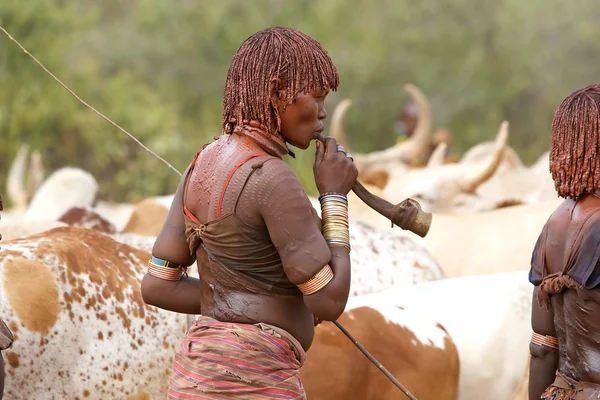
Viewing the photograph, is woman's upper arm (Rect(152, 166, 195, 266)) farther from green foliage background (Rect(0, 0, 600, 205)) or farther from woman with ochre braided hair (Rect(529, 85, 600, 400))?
green foliage background (Rect(0, 0, 600, 205))

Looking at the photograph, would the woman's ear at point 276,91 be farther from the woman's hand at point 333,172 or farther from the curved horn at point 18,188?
the curved horn at point 18,188

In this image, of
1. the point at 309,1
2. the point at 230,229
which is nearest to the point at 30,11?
the point at 309,1

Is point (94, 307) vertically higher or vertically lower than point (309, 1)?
lower

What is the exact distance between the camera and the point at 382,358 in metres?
3.97

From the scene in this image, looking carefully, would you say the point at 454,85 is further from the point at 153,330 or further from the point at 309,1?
the point at 153,330

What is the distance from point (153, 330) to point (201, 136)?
58.9ft

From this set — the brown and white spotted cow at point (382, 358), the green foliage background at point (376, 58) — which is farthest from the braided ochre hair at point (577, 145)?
the green foliage background at point (376, 58)

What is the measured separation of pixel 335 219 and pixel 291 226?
0.48ft

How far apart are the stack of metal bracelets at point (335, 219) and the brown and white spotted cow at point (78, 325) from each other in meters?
1.29

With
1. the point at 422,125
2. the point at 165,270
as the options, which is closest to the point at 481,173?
the point at 422,125

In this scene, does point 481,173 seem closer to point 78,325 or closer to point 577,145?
point 78,325

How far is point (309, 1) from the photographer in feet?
79.0

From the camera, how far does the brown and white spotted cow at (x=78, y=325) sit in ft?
11.7

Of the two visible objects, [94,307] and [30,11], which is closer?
[94,307]
